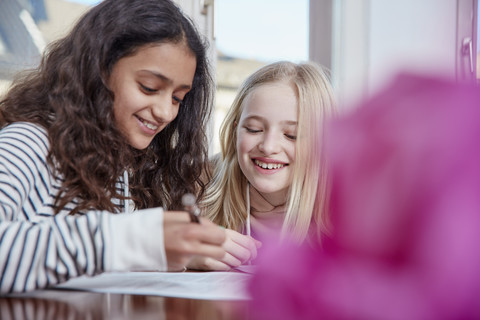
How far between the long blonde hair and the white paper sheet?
0.44 metres

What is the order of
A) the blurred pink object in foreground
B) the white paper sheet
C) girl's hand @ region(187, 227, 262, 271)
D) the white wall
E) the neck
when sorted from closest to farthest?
the blurred pink object in foreground, the white paper sheet, girl's hand @ region(187, 227, 262, 271), the neck, the white wall

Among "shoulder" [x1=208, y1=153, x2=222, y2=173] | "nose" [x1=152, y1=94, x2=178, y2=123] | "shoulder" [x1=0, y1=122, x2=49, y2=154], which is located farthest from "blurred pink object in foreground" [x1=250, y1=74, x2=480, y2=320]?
"shoulder" [x1=208, y1=153, x2=222, y2=173]

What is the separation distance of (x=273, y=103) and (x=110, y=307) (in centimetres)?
79

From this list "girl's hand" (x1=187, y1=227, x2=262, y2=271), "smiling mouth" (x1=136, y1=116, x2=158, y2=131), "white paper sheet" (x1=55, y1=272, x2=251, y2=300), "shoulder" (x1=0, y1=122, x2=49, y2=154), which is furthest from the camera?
"smiling mouth" (x1=136, y1=116, x2=158, y2=131)

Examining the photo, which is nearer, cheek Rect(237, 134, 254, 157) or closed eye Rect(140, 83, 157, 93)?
closed eye Rect(140, 83, 157, 93)

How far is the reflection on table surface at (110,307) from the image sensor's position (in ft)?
1.49

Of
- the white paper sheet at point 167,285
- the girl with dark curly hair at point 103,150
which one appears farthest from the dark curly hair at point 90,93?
the white paper sheet at point 167,285

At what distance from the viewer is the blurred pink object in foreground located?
20 centimetres

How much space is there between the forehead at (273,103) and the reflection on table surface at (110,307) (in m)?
0.72

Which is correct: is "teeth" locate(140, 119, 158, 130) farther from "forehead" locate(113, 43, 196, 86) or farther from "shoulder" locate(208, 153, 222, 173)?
"shoulder" locate(208, 153, 222, 173)

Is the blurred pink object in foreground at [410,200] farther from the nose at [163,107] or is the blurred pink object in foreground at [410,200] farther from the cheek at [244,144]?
the cheek at [244,144]

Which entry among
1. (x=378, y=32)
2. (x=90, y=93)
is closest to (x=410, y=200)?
(x=90, y=93)

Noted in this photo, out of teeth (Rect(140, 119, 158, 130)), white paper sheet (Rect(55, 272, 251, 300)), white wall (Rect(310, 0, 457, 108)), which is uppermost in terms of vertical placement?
white wall (Rect(310, 0, 457, 108))

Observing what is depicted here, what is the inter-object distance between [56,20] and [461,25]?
1.79 metres
